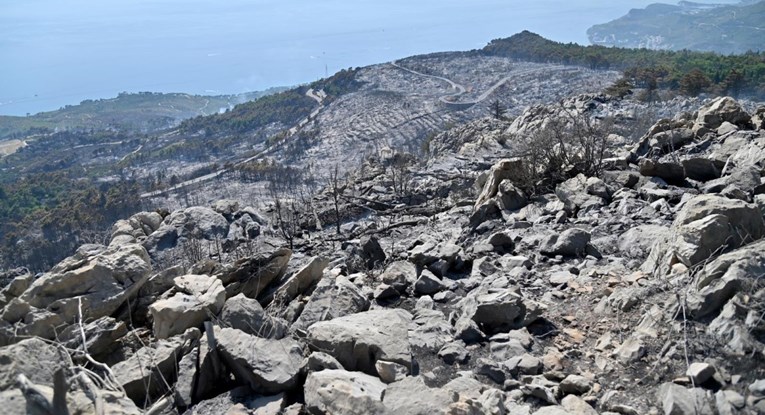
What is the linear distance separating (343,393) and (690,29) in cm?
12489

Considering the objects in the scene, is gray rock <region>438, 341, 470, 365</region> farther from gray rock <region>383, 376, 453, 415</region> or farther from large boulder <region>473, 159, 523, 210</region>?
large boulder <region>473, 159, 523, 210</region>

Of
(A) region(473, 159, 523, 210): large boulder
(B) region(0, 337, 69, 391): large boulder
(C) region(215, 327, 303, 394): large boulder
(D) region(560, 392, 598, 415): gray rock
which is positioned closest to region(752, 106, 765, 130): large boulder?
(A) region(473, 159, 523, 210): large boulder

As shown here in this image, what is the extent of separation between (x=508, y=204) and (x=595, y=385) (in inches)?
209

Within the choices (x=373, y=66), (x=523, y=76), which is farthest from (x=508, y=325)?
(x=373, y=66)

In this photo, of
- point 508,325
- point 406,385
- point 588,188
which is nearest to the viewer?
point 406,385

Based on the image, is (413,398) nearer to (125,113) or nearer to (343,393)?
(343,393)

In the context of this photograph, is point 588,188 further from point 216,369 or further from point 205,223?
point 205,223

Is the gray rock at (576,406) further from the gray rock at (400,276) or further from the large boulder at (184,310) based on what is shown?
the large boulder at (184,310)

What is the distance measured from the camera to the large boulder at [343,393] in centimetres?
A: 301

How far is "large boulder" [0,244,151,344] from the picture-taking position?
461 centimetres

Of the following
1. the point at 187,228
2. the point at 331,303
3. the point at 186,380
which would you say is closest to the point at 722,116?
the point at 331,303

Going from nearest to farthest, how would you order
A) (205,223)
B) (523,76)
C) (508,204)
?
(508,204), (205,223), (523,76)

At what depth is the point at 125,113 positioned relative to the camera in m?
99.9

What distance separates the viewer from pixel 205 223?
1606cm
